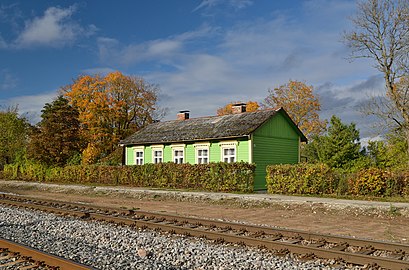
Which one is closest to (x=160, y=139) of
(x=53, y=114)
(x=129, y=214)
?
(x=53, y=114)

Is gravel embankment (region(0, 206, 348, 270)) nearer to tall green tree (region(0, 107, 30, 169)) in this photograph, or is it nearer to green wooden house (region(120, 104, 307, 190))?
green wooden house (region(120, 104, 307, 190))

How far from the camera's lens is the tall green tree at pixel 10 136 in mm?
50906

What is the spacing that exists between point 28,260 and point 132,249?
2.05 metres

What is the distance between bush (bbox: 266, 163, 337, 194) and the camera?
63.1 ft

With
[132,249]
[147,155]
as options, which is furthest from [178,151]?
[132,249]

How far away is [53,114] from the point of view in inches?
1474

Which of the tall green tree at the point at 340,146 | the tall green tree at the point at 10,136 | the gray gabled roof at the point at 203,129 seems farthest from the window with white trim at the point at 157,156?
the tall green tree at the point at 10,136

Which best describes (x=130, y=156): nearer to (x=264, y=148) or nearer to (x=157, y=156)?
(x=157, y=156)

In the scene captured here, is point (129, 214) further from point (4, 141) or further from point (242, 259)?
point (4, 141)

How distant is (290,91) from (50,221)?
42371mm

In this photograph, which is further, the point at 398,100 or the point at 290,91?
the point at 290,91

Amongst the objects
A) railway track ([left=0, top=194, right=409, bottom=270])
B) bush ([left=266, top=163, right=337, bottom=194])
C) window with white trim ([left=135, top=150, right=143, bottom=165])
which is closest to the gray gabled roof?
window with white trim ([left=135, top=150, right=143, bottom=165])

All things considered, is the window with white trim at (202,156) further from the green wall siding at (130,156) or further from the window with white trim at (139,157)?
the green wall siding at (130,156)

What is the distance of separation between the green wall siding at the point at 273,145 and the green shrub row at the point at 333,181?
14.9 feet
